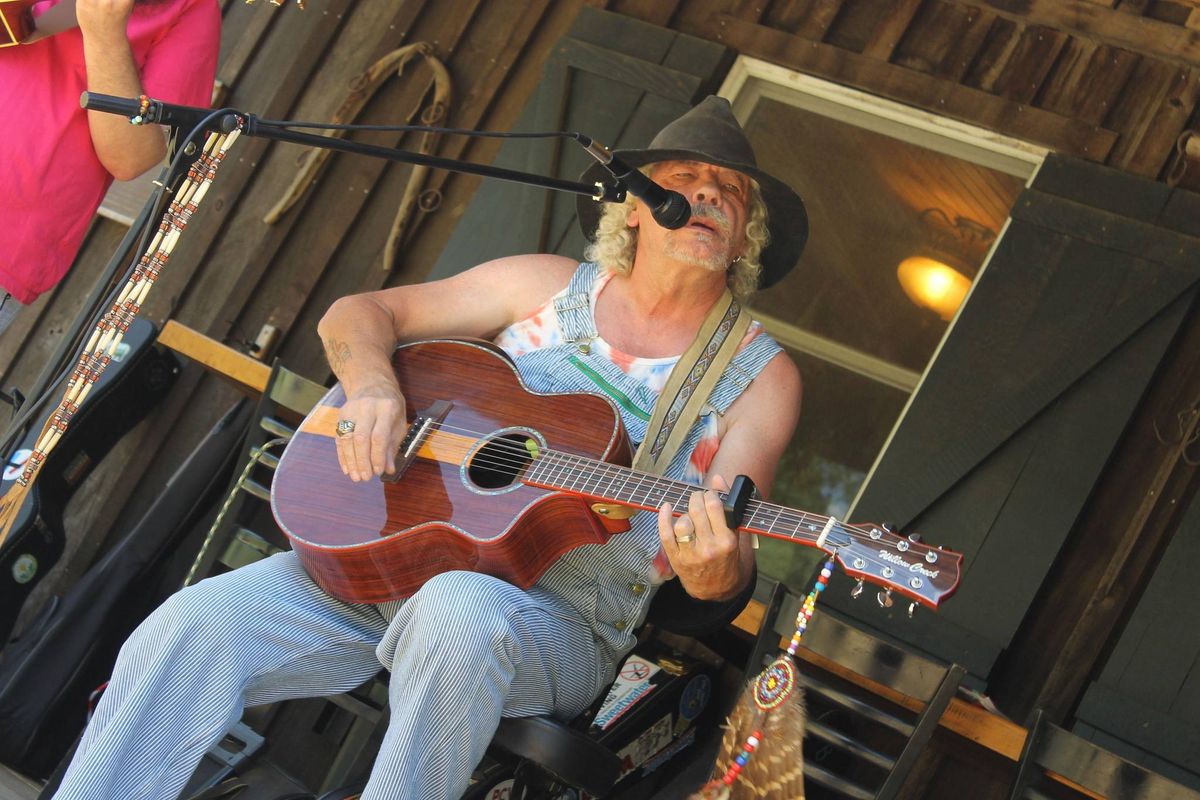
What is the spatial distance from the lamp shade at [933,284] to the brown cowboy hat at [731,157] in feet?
7.29

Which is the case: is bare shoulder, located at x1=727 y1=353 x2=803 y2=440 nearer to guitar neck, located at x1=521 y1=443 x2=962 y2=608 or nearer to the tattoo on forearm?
guitar neck, located at x1=521 y1=443 x2=962 y2=608

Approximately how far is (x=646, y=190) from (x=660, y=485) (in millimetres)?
505

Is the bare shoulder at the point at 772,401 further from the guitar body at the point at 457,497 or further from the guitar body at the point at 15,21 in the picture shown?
the guitar body at the point at 15,21

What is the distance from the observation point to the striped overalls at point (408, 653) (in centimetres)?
231

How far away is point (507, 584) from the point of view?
8.27ft

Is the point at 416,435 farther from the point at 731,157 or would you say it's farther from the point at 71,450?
the point at 71,450

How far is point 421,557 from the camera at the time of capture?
102 inches

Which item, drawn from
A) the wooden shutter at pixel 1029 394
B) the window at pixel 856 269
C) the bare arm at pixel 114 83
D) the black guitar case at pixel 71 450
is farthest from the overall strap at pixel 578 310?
the window at pixel 856 269

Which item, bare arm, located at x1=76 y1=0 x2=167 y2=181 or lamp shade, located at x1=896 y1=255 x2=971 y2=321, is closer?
bare arm, located at x1=76 y1=0 x2=167 y2=181

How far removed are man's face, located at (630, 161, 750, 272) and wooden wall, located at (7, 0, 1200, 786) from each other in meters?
1.26

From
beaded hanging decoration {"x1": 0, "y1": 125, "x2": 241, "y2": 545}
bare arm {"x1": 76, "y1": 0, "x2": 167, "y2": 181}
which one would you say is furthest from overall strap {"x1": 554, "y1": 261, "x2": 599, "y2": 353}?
beaded hanging decoration {"x1": 0, "y1": 125, "x2": 241, "y2": 545}

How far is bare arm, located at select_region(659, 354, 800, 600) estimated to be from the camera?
2.32 m

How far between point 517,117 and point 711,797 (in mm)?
2688

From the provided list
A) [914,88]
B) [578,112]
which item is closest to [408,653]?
[578,112]
